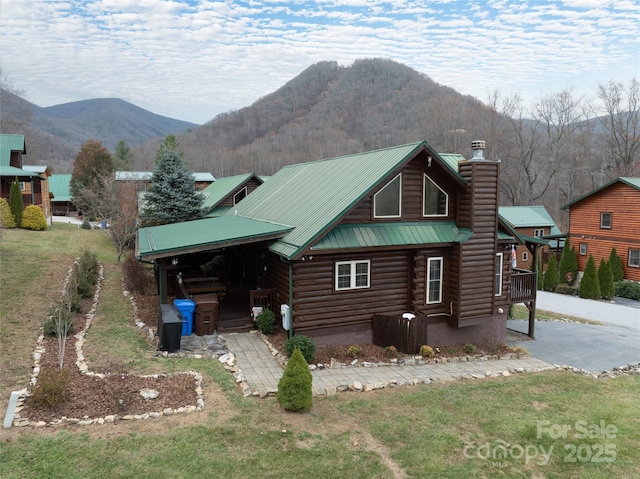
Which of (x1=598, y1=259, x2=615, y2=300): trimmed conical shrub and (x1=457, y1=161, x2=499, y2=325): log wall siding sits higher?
(x1=457, y1=161, x2=499, y2=325): log wall siding

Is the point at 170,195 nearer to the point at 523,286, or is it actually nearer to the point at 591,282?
the point at 523,286

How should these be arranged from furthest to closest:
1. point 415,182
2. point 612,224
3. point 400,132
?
point 400,132
point 612,224
point 415,182

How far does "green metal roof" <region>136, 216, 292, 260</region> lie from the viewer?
1400 centimetres

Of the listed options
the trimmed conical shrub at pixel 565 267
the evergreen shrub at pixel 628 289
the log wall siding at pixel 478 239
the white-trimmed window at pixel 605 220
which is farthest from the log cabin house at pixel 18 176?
the white-trimmed window at pixel 605 220

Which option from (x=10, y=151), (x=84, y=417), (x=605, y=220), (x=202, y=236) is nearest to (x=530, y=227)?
(x=605, y=220)

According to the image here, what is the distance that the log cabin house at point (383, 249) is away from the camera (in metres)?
14.2

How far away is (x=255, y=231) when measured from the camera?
15.5 metres

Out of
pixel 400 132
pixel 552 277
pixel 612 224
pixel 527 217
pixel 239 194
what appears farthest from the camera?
pixel 400 132

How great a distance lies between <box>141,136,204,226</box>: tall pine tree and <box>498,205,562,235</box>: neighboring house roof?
24.8 m

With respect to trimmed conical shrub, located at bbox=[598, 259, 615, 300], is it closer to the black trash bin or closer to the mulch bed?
the black trash bin

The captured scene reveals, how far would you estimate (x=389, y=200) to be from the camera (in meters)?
15.3

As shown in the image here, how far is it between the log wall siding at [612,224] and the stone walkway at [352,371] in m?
23.0

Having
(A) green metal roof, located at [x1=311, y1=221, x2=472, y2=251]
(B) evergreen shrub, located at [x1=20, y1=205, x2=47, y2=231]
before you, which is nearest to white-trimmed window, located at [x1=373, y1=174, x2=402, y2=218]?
(A) green metal roof, located at [x1=311, y1=221, x2=472, y2=251]

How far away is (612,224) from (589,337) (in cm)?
1800
